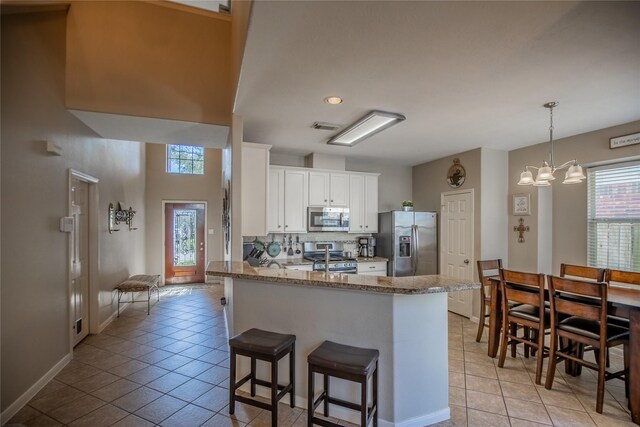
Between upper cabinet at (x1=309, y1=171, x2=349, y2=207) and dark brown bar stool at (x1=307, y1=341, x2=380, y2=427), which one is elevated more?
upper cabinet at (x1=309, y1=171, x2=349, y2=207)

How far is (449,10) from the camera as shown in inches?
61.7

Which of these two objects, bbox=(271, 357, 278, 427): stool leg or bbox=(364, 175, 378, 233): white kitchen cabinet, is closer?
bbox=(271, 357, 278, 427): stool leg

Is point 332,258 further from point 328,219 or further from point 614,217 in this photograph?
point 614,217

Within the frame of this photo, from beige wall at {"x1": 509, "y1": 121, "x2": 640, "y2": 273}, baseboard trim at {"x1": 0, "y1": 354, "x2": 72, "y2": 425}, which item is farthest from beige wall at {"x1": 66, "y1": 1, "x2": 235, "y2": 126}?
beige wall at {"x1": 509, "y1": 121, "x2": 640, "y2": 273}

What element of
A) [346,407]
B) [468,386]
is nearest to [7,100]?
[346,407]

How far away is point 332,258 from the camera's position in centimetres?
Result: 499

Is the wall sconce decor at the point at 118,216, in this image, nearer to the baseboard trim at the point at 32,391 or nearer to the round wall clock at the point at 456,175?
the baseboard trim at the point at 32,391

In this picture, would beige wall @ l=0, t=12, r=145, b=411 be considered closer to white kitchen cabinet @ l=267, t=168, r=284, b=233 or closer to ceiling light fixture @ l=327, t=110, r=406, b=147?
white kitchen cabinet @ l=267, t=168, r=284, b=233

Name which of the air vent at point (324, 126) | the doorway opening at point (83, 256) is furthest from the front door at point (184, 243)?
the air vent at point (324, 126)

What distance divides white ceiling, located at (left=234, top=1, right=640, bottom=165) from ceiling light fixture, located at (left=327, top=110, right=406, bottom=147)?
0.37 feet

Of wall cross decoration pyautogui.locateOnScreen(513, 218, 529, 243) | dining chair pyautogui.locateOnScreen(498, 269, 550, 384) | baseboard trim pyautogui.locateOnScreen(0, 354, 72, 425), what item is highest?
wall cross decoration pyautogui.locateOnScreen(513, 218, 529, 243)

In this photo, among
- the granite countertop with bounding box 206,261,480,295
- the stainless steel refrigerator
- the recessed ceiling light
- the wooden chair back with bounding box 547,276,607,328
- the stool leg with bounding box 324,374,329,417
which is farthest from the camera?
the stainless steel refrigerator

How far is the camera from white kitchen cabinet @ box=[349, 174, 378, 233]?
5.18m

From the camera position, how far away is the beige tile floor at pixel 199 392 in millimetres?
2244
